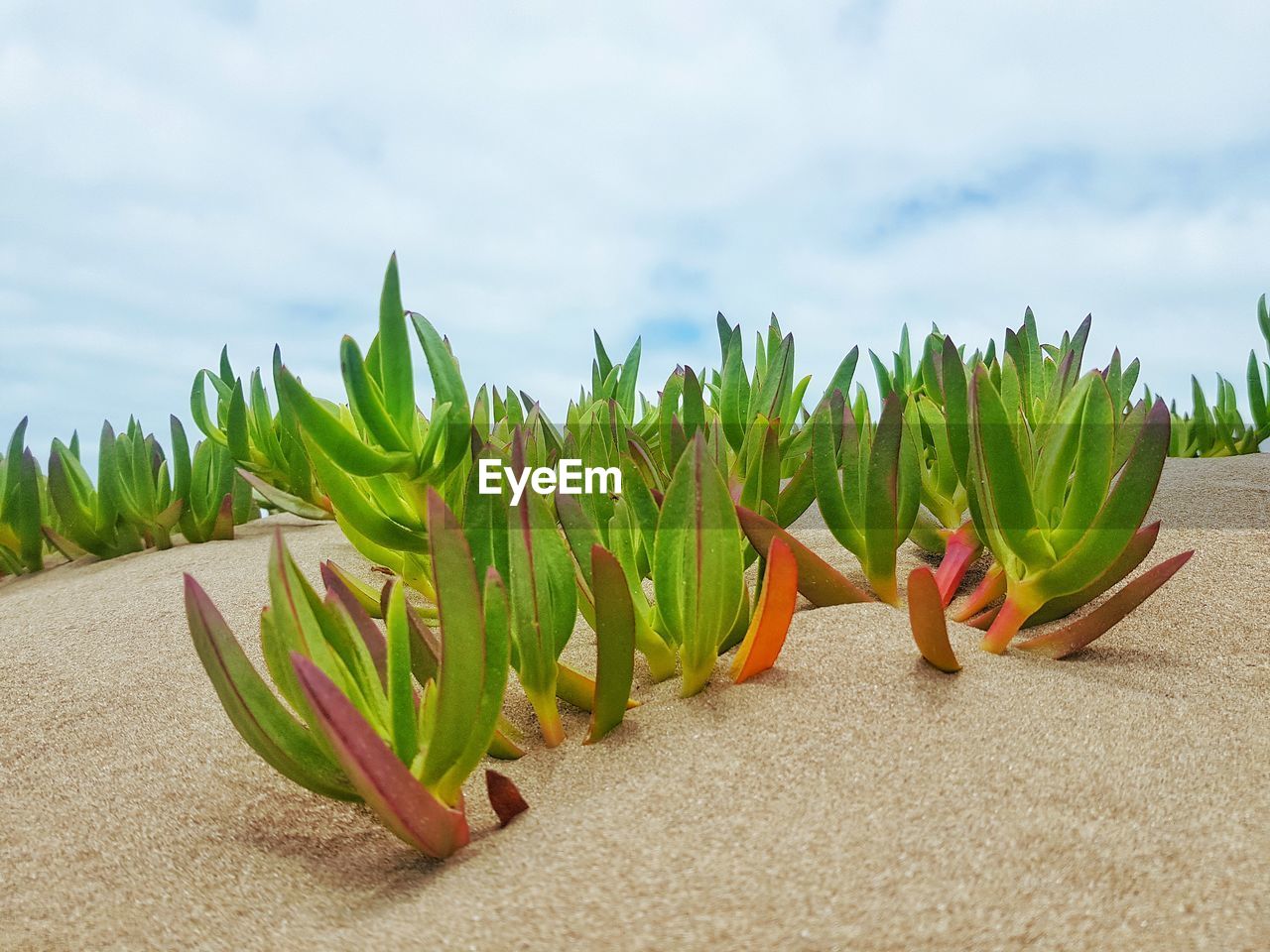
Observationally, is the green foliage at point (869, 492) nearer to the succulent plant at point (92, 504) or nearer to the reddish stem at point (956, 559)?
the reddish stem at point (956, 559)

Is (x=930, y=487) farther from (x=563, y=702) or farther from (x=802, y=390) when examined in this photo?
(x=563, y=702)

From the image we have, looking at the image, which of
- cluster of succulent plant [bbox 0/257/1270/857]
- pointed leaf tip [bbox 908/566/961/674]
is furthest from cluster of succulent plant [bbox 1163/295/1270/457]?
pointed leaf tip [bbox 908/566/961/674]

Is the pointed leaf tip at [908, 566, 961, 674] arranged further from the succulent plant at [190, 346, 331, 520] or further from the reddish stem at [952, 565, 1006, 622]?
the succulent plant at [190, 346, 331, 520]

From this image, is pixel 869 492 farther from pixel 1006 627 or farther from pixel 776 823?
pixel 776 823

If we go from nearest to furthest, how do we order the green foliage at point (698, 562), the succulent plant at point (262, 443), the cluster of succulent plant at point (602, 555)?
1. the cluster of succulent plant at point (602, 555)
2. the green foliage at point (698, 562)
3. the succulent plant at point (262, 443)

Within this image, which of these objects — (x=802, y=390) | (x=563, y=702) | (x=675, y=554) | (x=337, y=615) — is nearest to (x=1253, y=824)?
(x=675, y=554)

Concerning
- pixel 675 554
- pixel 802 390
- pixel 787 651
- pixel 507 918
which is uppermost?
pixel 802 390

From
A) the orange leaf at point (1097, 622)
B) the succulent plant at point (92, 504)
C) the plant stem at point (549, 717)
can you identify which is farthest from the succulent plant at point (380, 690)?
the succulent plant at point (92, 504)

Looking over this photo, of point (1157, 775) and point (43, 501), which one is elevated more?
point (43, 501)
